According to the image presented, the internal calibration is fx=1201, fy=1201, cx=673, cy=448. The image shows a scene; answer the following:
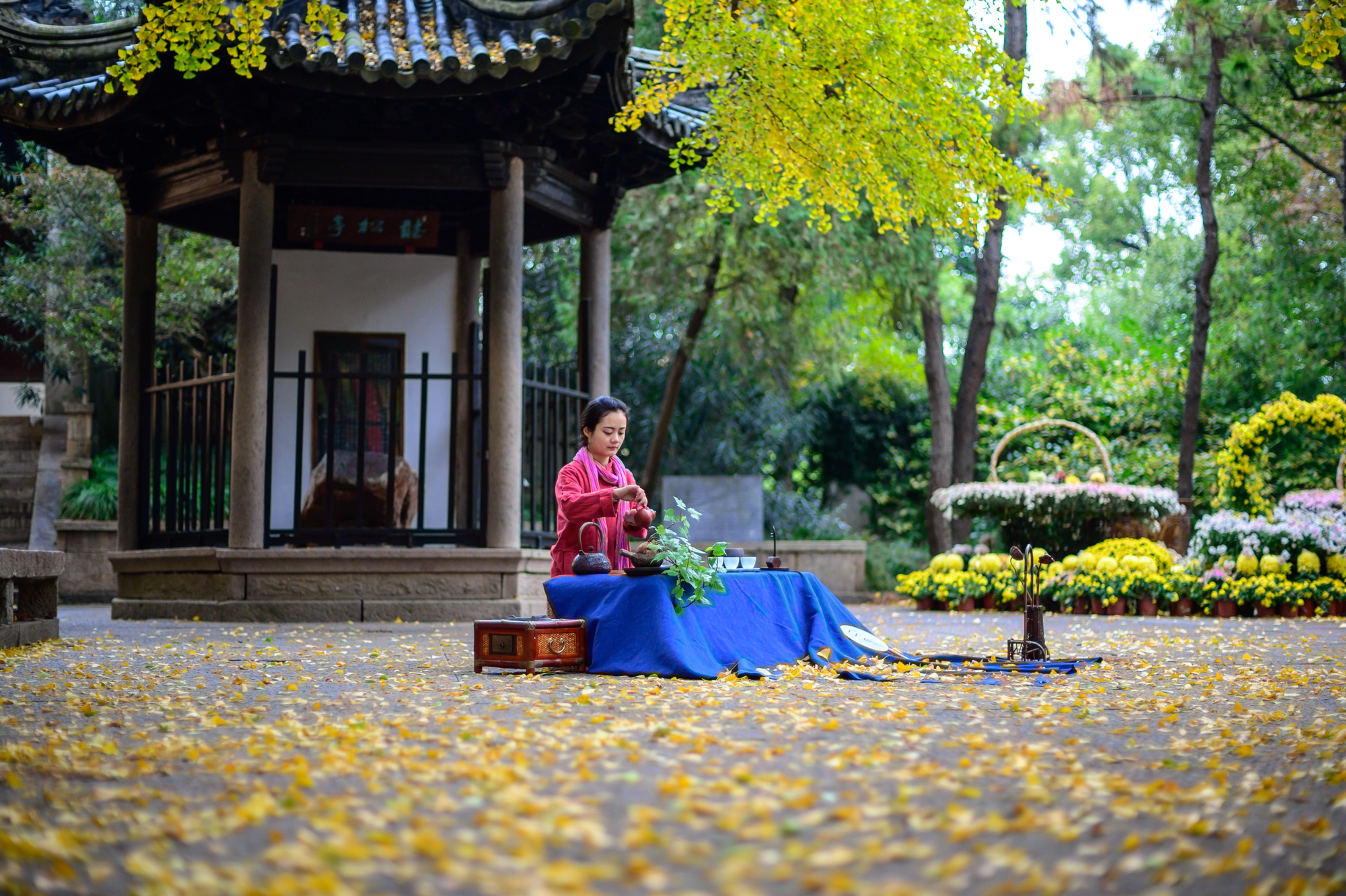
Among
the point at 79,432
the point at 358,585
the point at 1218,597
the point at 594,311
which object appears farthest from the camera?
the point at 79,432

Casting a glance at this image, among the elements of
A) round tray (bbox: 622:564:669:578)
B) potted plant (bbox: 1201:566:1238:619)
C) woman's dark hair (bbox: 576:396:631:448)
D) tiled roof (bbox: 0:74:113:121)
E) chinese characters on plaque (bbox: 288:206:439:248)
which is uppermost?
tiled roof (bbox: 0:74:113:121)

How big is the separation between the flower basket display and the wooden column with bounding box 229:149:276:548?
311 inches

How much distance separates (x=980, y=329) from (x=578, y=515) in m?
11.1

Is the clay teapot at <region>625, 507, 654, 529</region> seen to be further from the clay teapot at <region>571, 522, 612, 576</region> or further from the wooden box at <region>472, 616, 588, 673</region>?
the wooden box at <region>472, 616, 588, 673</region>

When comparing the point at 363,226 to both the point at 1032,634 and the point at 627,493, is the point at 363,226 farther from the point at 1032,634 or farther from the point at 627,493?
the point at 1032,634

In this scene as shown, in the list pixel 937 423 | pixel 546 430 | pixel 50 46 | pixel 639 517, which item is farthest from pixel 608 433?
pixel 937 423

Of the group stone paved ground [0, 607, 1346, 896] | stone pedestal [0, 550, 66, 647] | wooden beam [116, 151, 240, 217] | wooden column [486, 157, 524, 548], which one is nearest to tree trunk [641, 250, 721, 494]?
wooden column [486, 157, 524, 548]

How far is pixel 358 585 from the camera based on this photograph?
31.4ft

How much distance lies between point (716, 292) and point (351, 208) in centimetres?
562

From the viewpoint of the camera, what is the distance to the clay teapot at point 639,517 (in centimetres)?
618

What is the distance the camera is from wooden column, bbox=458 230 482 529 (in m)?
11.1

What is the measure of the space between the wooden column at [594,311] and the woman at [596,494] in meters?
4.10

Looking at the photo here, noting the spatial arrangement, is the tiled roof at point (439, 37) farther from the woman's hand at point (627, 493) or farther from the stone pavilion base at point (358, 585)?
the woman's hand at point (627, 493)

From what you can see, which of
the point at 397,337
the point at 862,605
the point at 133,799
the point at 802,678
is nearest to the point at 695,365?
the point at 862,605
